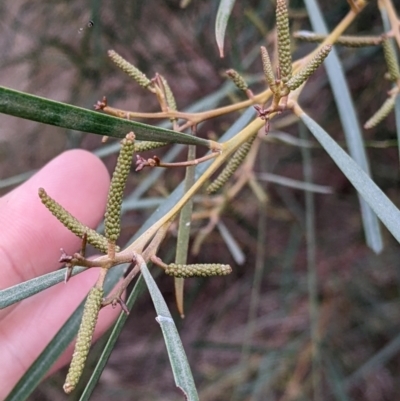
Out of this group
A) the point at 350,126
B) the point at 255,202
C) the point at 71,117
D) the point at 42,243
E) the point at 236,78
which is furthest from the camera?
the point at 255,202

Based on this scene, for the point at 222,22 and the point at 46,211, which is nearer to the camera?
the point at 222,22

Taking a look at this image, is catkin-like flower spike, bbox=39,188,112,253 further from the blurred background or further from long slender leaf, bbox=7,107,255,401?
the blurred background

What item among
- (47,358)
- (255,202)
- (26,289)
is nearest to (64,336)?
(47,358)

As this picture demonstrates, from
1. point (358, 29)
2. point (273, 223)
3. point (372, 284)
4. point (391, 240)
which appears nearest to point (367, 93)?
point (358, 29)

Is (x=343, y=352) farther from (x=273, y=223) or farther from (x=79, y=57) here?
(x=79, y=57)

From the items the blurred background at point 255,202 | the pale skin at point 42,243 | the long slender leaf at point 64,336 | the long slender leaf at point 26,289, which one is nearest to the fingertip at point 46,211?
the pale skin at point 42,243

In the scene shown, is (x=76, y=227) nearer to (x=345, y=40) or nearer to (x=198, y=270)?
(x=198, y=270)
